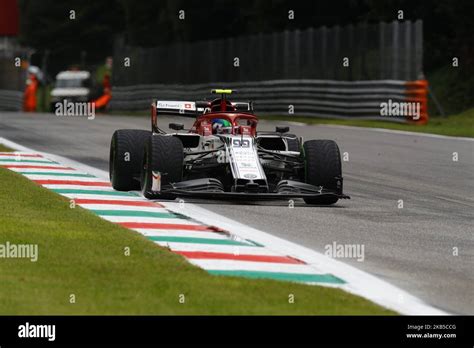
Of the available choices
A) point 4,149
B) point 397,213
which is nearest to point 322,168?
point 397,213

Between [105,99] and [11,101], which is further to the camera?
[105,99]

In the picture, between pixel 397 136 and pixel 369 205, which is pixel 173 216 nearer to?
pixel 369 205

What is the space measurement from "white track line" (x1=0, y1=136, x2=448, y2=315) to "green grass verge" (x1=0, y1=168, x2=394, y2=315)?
8.7 inches

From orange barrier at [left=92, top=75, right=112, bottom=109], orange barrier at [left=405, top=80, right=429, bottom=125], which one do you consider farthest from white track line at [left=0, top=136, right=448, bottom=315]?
orange barrier at [left=92, top=75, right=112, bottom=109]

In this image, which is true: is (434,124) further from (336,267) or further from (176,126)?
(336,267)

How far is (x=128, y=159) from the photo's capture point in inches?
656

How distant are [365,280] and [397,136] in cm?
1910

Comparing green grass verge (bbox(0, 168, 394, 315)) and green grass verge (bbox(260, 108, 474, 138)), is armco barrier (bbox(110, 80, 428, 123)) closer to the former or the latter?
green grass verge (bbox(260, 108, 474, 138))

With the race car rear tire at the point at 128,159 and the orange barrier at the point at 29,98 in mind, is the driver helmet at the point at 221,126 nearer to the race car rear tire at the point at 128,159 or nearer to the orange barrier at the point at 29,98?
the race car rear tire at the point at 128,159

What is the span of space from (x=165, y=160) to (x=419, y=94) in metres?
19.1

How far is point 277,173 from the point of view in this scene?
1619cm

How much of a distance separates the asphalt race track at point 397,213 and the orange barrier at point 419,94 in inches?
222

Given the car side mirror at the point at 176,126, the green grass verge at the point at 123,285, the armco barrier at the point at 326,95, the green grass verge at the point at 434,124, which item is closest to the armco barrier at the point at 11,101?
the armco barrier at the point at 326,95

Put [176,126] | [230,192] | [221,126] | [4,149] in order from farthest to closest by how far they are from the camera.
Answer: [4,149] < [176,126] < [221,126] < [230,192]
